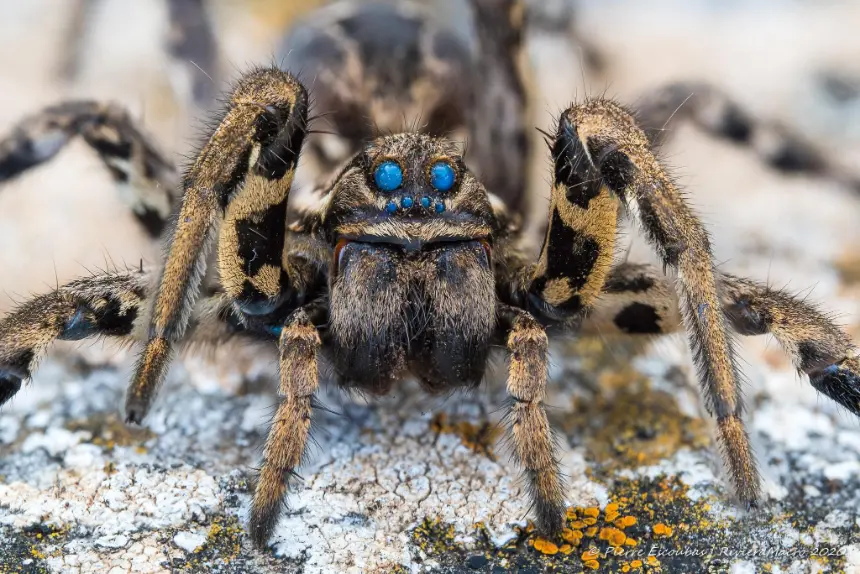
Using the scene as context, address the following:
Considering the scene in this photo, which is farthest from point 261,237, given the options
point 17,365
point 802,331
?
point 802,331

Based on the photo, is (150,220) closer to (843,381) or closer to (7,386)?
(7,386)

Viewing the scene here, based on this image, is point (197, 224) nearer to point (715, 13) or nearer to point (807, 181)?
point (807, 181)

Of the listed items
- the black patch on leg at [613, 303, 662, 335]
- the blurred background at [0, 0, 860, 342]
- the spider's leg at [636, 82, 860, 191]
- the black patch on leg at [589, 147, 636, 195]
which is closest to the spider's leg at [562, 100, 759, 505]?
the black patch on leg at [589, 147, 636, 195]

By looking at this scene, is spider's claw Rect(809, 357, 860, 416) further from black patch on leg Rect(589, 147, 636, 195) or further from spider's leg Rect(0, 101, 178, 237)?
spider's leg Rect(0, 101, 178, 237)

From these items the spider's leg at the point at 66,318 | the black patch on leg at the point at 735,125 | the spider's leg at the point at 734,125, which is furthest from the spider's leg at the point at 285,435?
the black patch on leg at the point at 735,125

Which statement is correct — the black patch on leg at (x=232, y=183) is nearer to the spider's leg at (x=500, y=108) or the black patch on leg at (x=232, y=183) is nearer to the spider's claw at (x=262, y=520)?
the spider's claw at (x=262, y=520)
